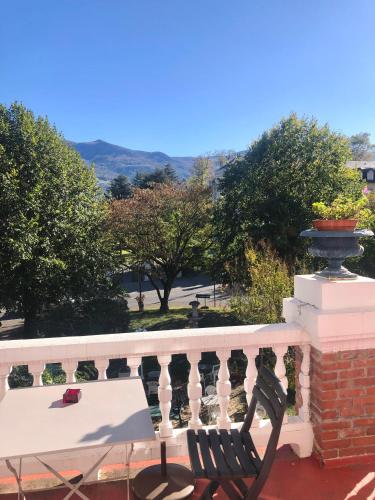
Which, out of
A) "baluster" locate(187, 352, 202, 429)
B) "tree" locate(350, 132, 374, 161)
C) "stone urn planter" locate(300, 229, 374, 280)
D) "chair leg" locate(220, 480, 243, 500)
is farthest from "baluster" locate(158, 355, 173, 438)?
"tree" locate(350, 132, 374, 161)

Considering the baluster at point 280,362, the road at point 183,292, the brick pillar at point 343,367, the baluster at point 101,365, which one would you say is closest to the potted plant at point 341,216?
the brick pillar at point 343,367

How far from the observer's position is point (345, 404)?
231cm

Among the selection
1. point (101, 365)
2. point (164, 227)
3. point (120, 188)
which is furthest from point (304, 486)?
point (120, 188)

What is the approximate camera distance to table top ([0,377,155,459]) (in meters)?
1.48

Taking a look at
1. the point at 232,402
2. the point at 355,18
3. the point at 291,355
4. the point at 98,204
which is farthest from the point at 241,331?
the point at 98,204

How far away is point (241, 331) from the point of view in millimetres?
2379

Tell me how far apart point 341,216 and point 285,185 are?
14.7 meters

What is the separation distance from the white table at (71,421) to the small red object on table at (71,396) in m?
0.02

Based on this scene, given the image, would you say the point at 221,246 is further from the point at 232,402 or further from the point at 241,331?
the point at 241,331

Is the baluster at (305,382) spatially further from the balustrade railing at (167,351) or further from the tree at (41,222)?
the tree at (41,222)

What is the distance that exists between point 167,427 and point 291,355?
6.84 metres

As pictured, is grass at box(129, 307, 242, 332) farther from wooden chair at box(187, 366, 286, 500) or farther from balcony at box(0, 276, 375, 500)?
wooden chair at box(187, 366, 286, 500)

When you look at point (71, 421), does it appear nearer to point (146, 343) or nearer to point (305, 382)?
point (146, 343)

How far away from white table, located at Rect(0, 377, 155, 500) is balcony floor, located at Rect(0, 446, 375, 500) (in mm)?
526
